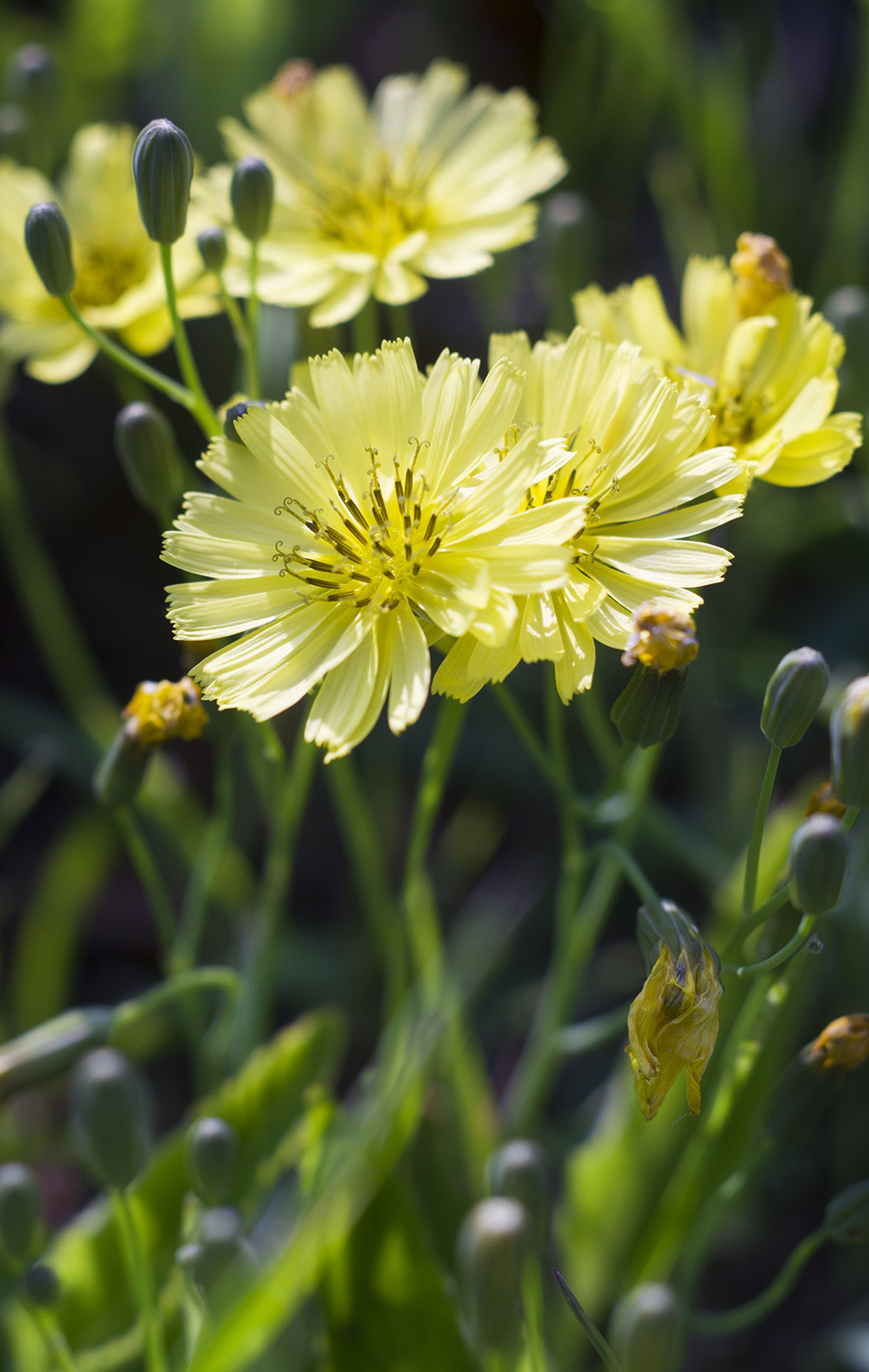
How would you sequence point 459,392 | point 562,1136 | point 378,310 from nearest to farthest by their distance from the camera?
point 459,392 < point 562,1136 < point 378,310

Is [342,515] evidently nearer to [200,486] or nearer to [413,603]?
[413,603]

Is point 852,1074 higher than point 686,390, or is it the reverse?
point 686,390

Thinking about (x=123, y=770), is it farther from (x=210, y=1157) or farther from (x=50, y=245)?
(x=50, y=245)

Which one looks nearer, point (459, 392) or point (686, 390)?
point (459, 392)

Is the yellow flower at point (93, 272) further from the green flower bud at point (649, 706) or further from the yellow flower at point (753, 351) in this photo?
the green flower bud at point (649, 706)

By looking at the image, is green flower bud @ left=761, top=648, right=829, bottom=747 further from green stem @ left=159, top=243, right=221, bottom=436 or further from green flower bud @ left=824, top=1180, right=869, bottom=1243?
green stem @ left=159, top=243, right=221, bottom=436

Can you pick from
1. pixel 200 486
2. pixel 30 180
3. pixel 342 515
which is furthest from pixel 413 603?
pixel 30 180
